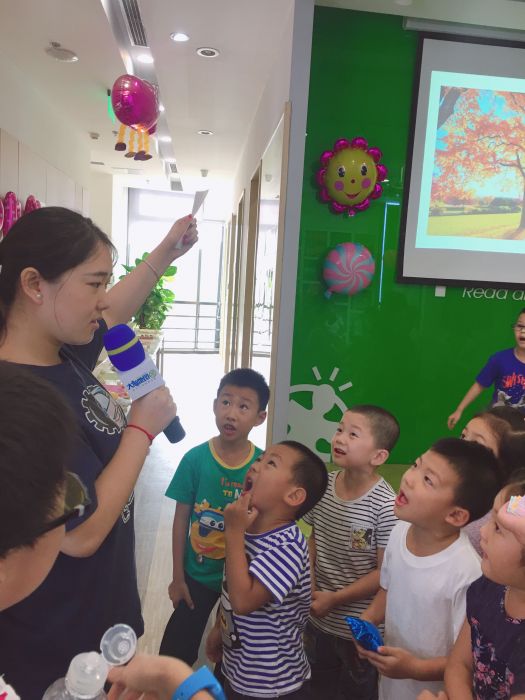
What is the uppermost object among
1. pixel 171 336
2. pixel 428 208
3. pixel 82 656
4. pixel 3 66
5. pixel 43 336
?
pixel 3 66

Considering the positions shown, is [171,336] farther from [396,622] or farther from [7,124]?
[396,622]

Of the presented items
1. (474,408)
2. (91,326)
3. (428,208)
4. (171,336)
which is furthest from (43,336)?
(171,336)

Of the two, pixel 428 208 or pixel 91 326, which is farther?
pixel 428 208

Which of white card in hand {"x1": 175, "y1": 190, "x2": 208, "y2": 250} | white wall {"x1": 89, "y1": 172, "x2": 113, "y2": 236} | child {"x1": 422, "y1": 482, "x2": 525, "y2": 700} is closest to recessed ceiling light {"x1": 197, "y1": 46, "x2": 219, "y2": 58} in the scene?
white card in hand {"x1": 175, "y1": 190, "x2": 208, "y2": 250}

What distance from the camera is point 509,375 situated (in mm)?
3170

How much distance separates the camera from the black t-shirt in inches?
40.2

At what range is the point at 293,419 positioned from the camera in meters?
3.62

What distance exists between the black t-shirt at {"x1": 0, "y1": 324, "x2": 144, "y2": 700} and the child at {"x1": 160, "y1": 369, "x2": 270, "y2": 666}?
20.2 inches

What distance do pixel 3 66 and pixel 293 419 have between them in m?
3.34

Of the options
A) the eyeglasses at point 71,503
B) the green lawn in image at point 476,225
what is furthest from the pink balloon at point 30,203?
the eyeglasses at point 71,503

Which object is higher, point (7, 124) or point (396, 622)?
point (7, 124)

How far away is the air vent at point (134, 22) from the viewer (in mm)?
3361

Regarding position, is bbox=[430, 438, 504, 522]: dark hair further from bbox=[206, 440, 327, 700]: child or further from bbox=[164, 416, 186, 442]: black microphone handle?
bbox=[164, 416, 186, 442]: black microphone handle

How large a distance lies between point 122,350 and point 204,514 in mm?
697
